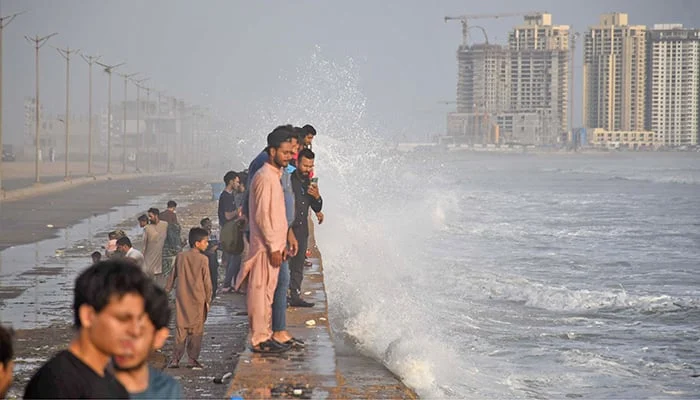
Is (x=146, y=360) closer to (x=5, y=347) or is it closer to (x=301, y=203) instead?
(x=5, y=347)

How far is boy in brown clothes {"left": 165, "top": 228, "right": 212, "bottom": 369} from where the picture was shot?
916cm

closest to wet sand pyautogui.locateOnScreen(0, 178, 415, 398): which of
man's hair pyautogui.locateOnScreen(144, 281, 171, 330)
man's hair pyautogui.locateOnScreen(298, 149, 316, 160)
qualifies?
man's hair pyautogui.locateOnScreen(298, 149, 316, 160)

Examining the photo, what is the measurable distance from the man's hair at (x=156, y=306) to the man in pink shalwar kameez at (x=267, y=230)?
4.58 meters

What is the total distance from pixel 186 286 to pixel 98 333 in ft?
19.1

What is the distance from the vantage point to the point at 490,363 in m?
13.8

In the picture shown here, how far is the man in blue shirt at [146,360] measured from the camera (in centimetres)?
338

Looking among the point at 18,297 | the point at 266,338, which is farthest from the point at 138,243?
the point at 266,338

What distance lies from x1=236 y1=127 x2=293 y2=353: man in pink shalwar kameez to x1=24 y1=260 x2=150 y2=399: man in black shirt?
4.59 meters

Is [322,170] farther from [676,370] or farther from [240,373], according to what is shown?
[240,373]

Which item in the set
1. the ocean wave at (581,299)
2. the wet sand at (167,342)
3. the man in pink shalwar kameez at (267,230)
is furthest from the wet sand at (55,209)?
the man in pink shalwar kameez at (267,230)

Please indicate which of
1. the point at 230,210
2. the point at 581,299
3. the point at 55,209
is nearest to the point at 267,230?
the point at 230,210

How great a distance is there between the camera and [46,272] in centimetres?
1938

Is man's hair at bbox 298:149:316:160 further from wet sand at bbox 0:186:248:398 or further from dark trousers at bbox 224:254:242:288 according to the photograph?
dark trousers at bbox 224:254:242:288

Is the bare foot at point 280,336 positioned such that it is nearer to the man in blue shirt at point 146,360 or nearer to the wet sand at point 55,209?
the man in blue shirt at point 146,360
